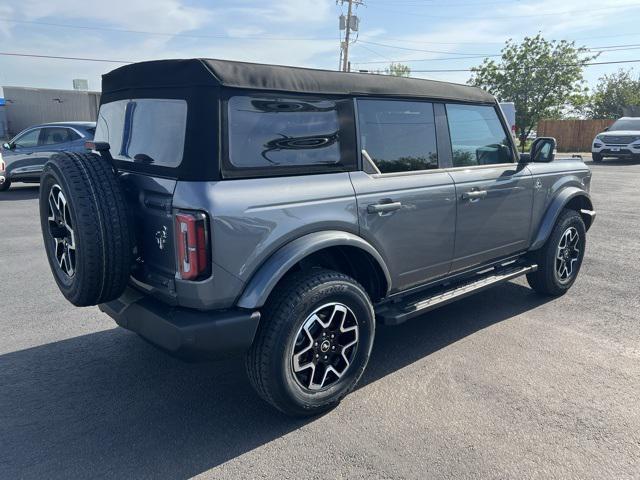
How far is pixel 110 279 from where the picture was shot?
271 centimetres

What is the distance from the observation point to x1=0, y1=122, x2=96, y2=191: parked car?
1190 cm

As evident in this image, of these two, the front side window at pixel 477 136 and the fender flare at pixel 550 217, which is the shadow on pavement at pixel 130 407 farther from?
the front side window at pixel 477 136

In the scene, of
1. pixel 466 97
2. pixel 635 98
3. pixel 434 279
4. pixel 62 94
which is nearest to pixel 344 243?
pixel 434 279

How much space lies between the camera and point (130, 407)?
3094 mm

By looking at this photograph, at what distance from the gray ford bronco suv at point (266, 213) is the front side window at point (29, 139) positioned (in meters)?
10.2

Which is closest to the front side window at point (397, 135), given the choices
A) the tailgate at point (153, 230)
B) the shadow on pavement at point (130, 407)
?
the tailgate at point (153, 230)

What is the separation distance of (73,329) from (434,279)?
3017mm

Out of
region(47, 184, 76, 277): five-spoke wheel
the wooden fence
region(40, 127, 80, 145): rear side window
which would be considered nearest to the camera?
region(47, 184, 76, 277): five-spoke wheel

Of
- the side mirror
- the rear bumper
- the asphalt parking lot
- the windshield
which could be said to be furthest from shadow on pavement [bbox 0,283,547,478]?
the windshield

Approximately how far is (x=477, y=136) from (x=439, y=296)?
1412mm

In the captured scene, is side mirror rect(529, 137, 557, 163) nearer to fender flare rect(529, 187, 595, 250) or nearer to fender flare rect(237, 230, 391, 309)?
fender flare rect(529, 187, 595, 250)

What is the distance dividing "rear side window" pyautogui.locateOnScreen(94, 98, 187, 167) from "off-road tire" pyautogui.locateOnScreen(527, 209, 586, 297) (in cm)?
363

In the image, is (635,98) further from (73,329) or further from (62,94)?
(73,329)

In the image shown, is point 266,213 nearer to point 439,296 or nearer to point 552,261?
point 439,296
